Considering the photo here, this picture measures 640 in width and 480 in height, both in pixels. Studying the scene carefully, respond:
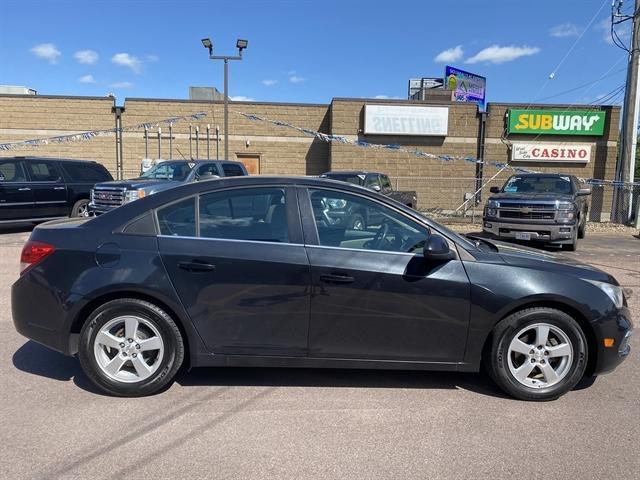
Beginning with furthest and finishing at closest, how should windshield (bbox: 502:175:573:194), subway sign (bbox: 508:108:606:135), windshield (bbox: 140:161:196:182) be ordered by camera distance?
1. subway sign (bbox: 508:108:606:135)
2. windshield (bbox: 502:175:573:194)
3. windshield (bbox: 140:161:196:182)

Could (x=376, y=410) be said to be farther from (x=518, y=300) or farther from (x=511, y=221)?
(x=511, y=221)

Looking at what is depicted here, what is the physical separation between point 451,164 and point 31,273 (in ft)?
70.6

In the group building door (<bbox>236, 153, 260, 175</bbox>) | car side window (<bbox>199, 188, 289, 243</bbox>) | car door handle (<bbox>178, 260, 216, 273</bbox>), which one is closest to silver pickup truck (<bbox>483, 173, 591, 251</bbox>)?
car side window (<bbox>199, 188, 289, 243</bbox>)

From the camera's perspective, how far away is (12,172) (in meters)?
12.7

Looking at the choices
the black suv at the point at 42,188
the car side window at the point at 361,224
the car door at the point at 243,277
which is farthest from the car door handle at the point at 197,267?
the black suv at the point at 42,188

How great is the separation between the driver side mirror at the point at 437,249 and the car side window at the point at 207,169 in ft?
30.3

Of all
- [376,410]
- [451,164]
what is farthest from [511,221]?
[451,164]

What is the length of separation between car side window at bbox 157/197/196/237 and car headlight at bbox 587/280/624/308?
9.79ft

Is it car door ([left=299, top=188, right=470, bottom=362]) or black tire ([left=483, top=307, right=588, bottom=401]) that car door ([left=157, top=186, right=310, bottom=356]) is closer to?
car door ([left=299, top=188, right=470, bottom=362])

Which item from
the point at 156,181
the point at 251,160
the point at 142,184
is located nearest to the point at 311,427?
the point at 142,184

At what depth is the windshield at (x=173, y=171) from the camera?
1203 cm

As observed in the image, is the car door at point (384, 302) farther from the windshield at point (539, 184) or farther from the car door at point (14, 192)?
the car door at point (14, 192)

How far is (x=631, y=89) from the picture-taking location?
17734 millimetres

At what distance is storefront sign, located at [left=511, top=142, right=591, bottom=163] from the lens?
23.2 metres
